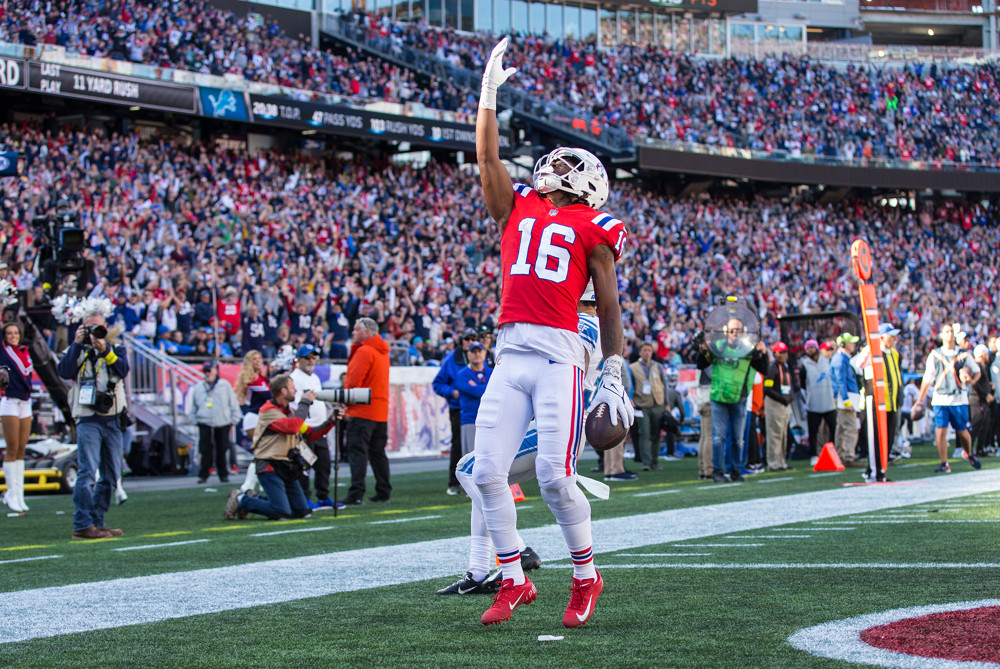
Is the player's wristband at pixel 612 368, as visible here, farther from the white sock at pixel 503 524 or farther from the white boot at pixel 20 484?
the white boot at pixel 20 484

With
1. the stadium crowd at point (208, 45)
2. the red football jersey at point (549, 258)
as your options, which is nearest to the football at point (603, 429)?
the red football jersey at point (549, 258)

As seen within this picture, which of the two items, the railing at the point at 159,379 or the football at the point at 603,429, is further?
the railing at the point at 159,379

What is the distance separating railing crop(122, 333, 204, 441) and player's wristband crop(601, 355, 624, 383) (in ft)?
46.6

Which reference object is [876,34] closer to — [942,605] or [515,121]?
[515,121]

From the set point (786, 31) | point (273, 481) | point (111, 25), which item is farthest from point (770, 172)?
point (273, 481)

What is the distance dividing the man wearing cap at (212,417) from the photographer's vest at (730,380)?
6741 millimetres

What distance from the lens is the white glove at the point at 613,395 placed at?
15.3 feet

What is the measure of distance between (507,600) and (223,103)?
2420 cm

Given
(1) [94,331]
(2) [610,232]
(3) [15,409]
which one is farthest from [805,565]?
(3) [15,409]

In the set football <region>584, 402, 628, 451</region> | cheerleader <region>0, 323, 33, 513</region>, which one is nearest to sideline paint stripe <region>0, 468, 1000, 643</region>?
football <region>584, 402, 628, 451</region>

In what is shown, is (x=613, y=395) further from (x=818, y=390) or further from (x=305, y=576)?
(x=818, y=390)

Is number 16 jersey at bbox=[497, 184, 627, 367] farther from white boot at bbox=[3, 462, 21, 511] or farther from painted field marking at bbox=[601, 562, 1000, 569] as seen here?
white boot at bbox=[3, 462, 21, 511]

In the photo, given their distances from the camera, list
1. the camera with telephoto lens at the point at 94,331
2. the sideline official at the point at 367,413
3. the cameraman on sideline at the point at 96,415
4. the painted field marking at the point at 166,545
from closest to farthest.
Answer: the painted field marking at the point at 166,545 < the cameraman on sideline at the point at 96,415 < the camera with telephoto lens at the point at 94,331 < the sideline official at the point at 367,413

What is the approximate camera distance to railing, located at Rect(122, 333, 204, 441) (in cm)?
1802
